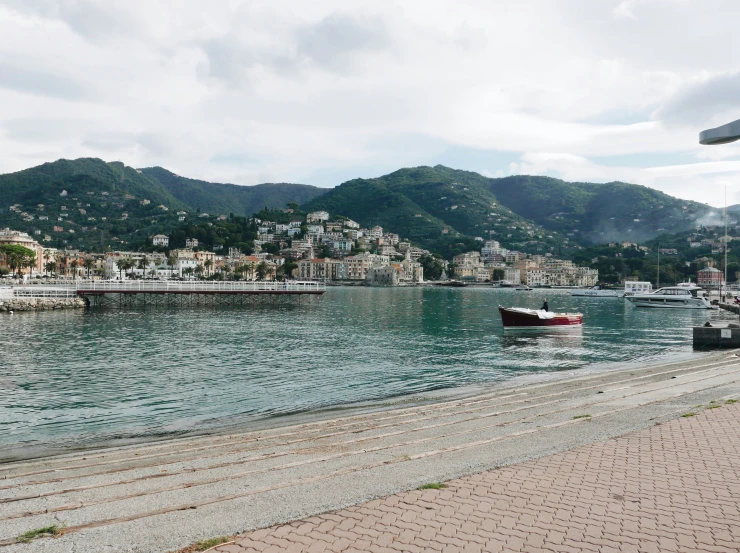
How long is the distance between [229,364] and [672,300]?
75.5m

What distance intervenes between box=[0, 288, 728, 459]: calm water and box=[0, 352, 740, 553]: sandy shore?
3.85m

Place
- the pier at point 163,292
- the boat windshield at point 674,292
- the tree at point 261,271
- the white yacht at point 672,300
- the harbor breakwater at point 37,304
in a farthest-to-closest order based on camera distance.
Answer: the tree at point 261,271, the boat windshield at point 674,292, the white yacht at point 672,300, the pier at point 163,292, the harbor breakwater at point 37,304

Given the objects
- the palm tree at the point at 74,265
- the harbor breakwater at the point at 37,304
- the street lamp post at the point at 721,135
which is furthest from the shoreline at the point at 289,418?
the palm tree at the point at 74,265

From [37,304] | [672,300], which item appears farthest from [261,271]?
[672,300]

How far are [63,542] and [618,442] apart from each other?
26.9ft

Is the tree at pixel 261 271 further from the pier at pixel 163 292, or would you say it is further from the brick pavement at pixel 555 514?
the brick pavement at pixel 555 514

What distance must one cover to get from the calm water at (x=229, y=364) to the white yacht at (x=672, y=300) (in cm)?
3746

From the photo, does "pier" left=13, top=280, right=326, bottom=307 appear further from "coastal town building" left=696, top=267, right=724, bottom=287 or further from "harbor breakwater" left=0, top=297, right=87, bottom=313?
"coastal town building" left=696, top=267, right=724, bottom=287

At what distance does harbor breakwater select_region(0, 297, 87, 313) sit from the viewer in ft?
180

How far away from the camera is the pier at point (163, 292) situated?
64.9 metres

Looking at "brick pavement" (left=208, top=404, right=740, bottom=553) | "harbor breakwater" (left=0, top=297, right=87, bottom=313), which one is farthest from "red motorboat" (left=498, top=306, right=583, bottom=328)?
"harbor breakwater" (left=0, top=297, right=87, bottom=313)

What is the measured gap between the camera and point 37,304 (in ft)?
189

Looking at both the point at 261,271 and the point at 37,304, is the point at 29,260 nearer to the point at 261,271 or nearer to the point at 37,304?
the point at 261,271

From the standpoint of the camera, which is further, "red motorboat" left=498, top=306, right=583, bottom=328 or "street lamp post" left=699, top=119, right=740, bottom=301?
"red motorboat" left=498, top=306, right=583, bottom=328
